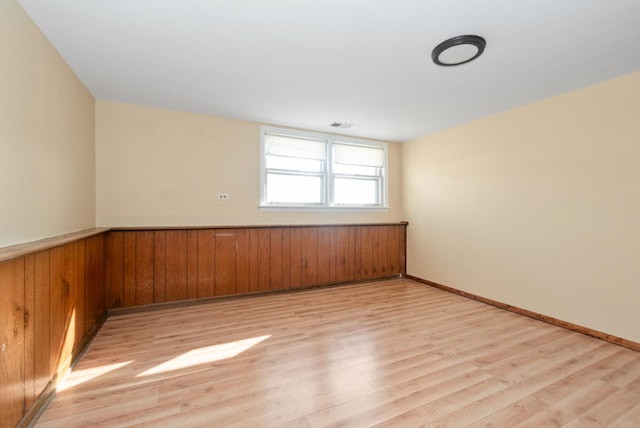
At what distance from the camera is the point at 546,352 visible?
2.34 meters

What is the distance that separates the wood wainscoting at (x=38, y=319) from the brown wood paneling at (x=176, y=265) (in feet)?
3.22

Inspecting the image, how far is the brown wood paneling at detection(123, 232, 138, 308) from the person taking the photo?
3.20 m

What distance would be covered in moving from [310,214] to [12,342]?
3315mm

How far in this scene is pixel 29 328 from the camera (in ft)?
4.96

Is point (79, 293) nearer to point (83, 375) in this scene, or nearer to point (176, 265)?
point (83, 375)

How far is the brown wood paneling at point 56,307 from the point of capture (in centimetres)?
176

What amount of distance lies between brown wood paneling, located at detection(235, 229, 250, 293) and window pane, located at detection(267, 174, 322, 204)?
0.64 m

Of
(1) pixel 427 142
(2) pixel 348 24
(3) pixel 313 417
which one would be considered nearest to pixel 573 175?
(1) pixel 427 142

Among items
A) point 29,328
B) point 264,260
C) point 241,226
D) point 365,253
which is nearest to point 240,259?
point 264,260

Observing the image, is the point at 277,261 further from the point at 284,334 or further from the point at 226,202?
the point at 284,334

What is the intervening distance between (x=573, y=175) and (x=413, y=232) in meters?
2.35

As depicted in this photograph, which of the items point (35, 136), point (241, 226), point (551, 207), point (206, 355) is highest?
point (35, 136)

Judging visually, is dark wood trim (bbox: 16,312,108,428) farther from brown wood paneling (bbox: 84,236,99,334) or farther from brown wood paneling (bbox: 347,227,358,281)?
brown wood paneling (bbox: 347,227,358,281)

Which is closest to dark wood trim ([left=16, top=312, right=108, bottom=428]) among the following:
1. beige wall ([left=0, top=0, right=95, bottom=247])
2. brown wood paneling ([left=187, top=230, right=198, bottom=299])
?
beige wall ([left=0, top=0, right=95, bottom=247])
